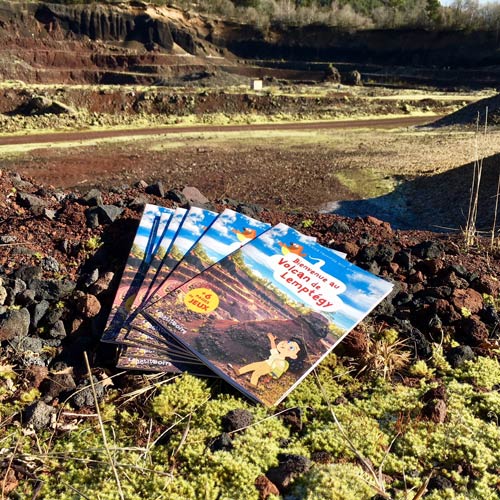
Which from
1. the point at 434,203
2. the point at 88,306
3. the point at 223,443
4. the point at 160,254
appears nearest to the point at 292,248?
the point at 160,254

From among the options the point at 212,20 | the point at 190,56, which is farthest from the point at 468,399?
the point at 212,20

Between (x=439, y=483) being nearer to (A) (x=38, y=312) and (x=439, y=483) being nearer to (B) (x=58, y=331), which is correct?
(B) (x=58, y=331)

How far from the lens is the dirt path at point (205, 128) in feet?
66.9

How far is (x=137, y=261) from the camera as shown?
4355 millimetres

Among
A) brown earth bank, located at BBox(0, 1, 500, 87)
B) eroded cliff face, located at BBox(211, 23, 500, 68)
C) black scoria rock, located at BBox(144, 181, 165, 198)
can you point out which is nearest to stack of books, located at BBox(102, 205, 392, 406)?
black scoria rock, located at BBox(144, 181, 165, 198)

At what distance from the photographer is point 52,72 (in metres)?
39.9

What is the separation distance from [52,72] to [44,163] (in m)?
28.9

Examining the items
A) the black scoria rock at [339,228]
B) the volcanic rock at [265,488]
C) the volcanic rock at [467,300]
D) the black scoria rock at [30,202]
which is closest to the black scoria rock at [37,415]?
the volcanic rock at [265,488]

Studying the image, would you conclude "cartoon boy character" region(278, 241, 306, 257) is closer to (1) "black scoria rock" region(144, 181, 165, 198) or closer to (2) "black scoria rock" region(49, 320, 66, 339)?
(2) "black scoria rock" region(49, 320, 66, 339)

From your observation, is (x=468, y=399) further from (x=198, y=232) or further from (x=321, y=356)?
(x=198, y=232)

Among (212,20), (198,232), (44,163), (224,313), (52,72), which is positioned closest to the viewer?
(224,313)

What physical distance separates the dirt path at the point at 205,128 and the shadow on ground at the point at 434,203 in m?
12.6

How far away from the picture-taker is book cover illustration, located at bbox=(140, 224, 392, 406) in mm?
3314

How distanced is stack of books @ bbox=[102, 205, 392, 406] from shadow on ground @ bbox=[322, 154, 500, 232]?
7032 millimetres
